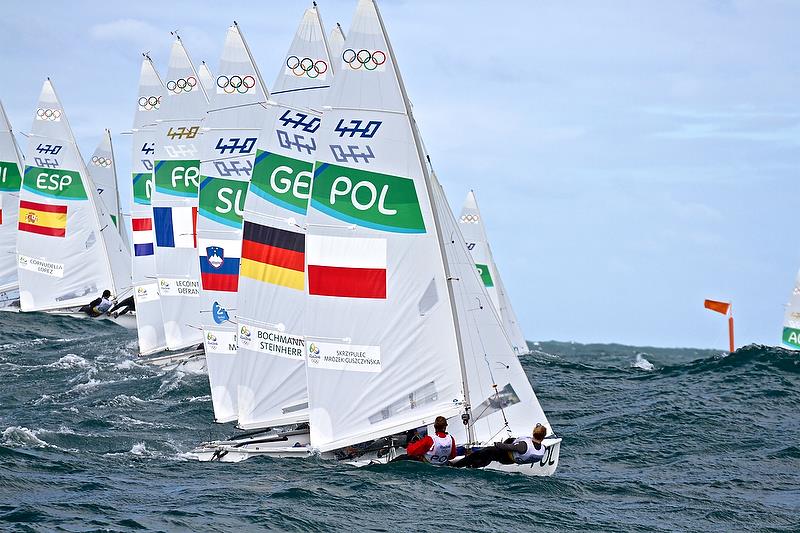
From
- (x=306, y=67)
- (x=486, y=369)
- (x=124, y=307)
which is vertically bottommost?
(x=486, y=369)

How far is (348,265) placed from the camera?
63.4ft

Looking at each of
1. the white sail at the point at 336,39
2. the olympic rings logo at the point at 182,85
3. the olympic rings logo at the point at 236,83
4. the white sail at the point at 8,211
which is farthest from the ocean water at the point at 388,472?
the white sail at the point at 8,211

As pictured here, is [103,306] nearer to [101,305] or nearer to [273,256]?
[101,305]

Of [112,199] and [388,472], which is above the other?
[112,199]

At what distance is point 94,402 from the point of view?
1055 inches

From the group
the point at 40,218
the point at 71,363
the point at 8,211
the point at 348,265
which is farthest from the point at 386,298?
the point at 8,211

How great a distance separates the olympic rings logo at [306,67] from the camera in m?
22.5

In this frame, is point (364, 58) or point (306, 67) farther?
point (306, 67)

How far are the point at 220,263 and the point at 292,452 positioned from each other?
6.09m

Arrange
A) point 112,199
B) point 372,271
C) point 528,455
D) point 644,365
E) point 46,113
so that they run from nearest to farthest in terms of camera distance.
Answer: point 528,455
point 372,271
point 46,113
point 112,199
point 644,365

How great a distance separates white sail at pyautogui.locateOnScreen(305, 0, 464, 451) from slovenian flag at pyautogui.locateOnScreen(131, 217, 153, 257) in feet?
46.2

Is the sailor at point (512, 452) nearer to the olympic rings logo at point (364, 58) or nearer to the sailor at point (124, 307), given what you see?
the olympic rings logo at point (364, 58)

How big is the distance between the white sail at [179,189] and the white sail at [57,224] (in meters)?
11.2

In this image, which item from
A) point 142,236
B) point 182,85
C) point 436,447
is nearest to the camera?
point 436,447
